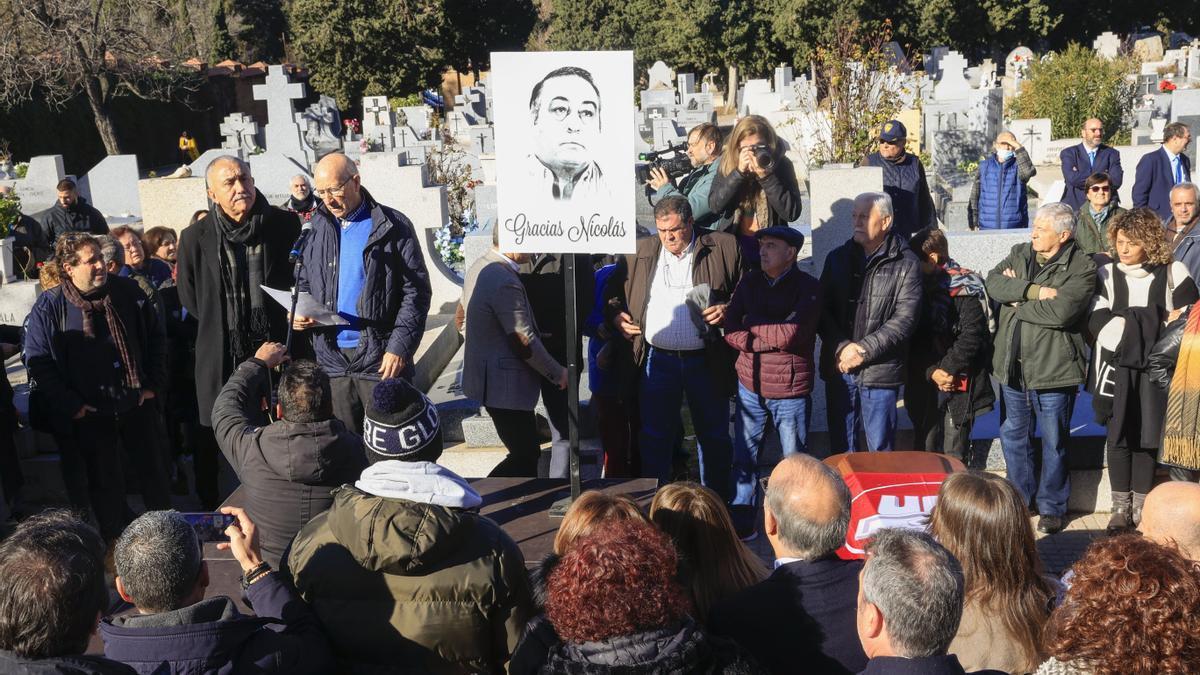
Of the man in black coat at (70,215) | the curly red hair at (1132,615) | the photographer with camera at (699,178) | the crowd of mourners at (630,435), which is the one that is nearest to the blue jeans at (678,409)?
the crowd of mourners at (630,435)

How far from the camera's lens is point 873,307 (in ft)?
19.5

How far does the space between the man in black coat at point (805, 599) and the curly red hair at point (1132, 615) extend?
75cm

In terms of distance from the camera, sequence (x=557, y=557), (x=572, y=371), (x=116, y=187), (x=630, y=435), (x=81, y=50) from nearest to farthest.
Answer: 1. (x=557, y=557)
2. (x=572, y=371)
3. (x=630, y=435)
4. (x=116, y=187)
5. (x=81, y=50)

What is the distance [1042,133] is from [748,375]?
14758 millimetres

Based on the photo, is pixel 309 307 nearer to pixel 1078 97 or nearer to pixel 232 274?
pixel 232 274

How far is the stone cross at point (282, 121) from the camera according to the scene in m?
20.2

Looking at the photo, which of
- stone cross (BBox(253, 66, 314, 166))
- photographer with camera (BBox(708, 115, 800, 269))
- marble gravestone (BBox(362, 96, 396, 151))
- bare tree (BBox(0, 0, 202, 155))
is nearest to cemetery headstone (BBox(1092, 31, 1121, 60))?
marble gravestone (BBox(362, 96, 396, 151))

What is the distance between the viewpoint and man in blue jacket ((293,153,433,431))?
5.74 m

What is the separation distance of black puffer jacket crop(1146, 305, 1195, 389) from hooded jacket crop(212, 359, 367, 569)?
3.77m

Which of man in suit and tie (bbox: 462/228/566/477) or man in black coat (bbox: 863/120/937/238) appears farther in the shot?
man in black coat (bbox: 863/120/937/238)

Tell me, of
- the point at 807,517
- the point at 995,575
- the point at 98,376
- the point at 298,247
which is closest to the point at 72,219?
the point at 98,376

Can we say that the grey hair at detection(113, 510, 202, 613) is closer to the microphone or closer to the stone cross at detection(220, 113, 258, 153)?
the microphone

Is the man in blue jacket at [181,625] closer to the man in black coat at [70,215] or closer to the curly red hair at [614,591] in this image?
the curly red hair at [614,591]

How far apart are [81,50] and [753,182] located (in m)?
26.9
